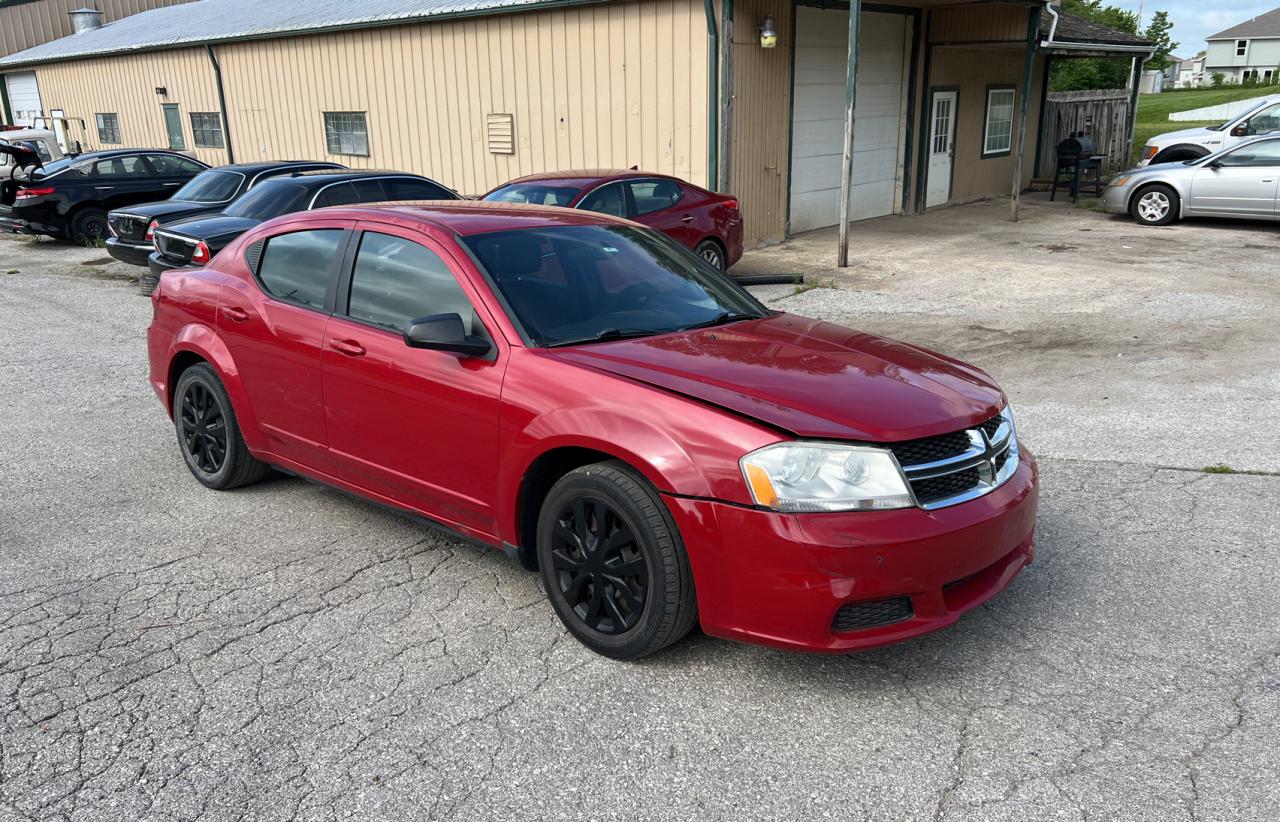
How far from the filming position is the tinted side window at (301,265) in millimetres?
4695

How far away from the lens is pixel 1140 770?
2.99 meters

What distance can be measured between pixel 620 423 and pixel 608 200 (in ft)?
24.7

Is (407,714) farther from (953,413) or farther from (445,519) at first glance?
(953,413)

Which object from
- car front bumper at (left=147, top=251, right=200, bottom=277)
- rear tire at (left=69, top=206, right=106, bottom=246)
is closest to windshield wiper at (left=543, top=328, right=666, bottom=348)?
car front bumper at (left=147, top=251, right=200, bottom=277)

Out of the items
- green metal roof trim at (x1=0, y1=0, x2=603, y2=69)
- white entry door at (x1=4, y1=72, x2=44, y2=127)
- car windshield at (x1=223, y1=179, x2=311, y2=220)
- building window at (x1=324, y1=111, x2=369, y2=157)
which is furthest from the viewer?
white entry door at (x1=4, y1=72, x2=44, y2=127)

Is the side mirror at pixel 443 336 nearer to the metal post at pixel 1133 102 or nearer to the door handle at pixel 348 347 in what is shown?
the door handle at pixel 348 347

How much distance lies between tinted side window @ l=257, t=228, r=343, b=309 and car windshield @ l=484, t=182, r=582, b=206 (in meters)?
5.43

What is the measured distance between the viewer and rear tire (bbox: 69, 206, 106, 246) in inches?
666

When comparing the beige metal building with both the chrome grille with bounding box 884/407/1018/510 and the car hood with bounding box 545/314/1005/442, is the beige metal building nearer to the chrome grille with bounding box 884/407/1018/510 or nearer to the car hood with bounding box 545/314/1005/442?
the car hood with bounding box 545/314/1005/442

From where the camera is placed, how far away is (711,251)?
11.8 metres

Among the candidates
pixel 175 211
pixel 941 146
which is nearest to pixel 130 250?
pixel 175 211

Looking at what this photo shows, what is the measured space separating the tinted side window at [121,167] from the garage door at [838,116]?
36.2 feet

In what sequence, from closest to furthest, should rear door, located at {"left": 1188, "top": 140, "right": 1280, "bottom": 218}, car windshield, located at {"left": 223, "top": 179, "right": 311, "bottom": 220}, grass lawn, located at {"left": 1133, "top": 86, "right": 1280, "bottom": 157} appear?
1. car windshield, located at {"left": 223, "top": 179, "right": 311, "bottom": 220}
2. rear door, located at {"left": 1188, "top": 140, "right": 1280, "bottom": 218}
3. grass lawn, located at {"left": 1133, "top": 86, "right": 1280, "bottom": 157}

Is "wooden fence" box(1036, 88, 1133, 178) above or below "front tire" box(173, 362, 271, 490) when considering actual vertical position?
above
